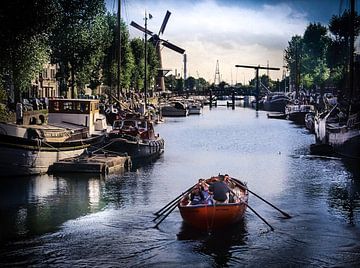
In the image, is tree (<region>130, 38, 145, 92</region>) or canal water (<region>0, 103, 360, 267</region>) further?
tree (<region>130, 38, 145, 92</region>)

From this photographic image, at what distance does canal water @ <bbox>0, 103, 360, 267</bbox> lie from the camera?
2758 centimetres

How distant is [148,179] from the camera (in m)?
49.4

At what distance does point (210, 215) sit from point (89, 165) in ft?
70.0

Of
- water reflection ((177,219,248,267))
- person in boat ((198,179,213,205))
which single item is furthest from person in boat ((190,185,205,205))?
water reflection ((177,219,248,267))

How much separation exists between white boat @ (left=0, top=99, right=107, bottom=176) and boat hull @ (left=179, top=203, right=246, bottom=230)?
64.5 feet

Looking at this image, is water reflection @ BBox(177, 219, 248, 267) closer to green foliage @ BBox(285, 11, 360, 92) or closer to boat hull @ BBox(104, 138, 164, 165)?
boat hull @ BBox(104, 138, 164, 165)

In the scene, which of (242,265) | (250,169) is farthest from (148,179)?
(242,265)

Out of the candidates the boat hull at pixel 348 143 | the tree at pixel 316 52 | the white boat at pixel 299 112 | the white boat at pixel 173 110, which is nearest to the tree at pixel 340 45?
the white boat at pixel 299 112

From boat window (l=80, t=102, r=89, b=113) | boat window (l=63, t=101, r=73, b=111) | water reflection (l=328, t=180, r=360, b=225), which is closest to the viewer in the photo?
water reflection (l=328, t=180, r=360, b=225)

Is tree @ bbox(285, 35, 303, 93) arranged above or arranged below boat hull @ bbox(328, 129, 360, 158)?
above

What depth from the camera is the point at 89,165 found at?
49.4 meters

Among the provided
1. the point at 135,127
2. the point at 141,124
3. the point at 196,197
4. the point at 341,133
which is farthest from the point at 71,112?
the point at 196,197

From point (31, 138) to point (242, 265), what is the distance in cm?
2576

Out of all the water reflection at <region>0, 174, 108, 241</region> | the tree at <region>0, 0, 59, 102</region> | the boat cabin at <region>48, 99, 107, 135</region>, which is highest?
the tree at <region>0, 0, 59, 102</region>
